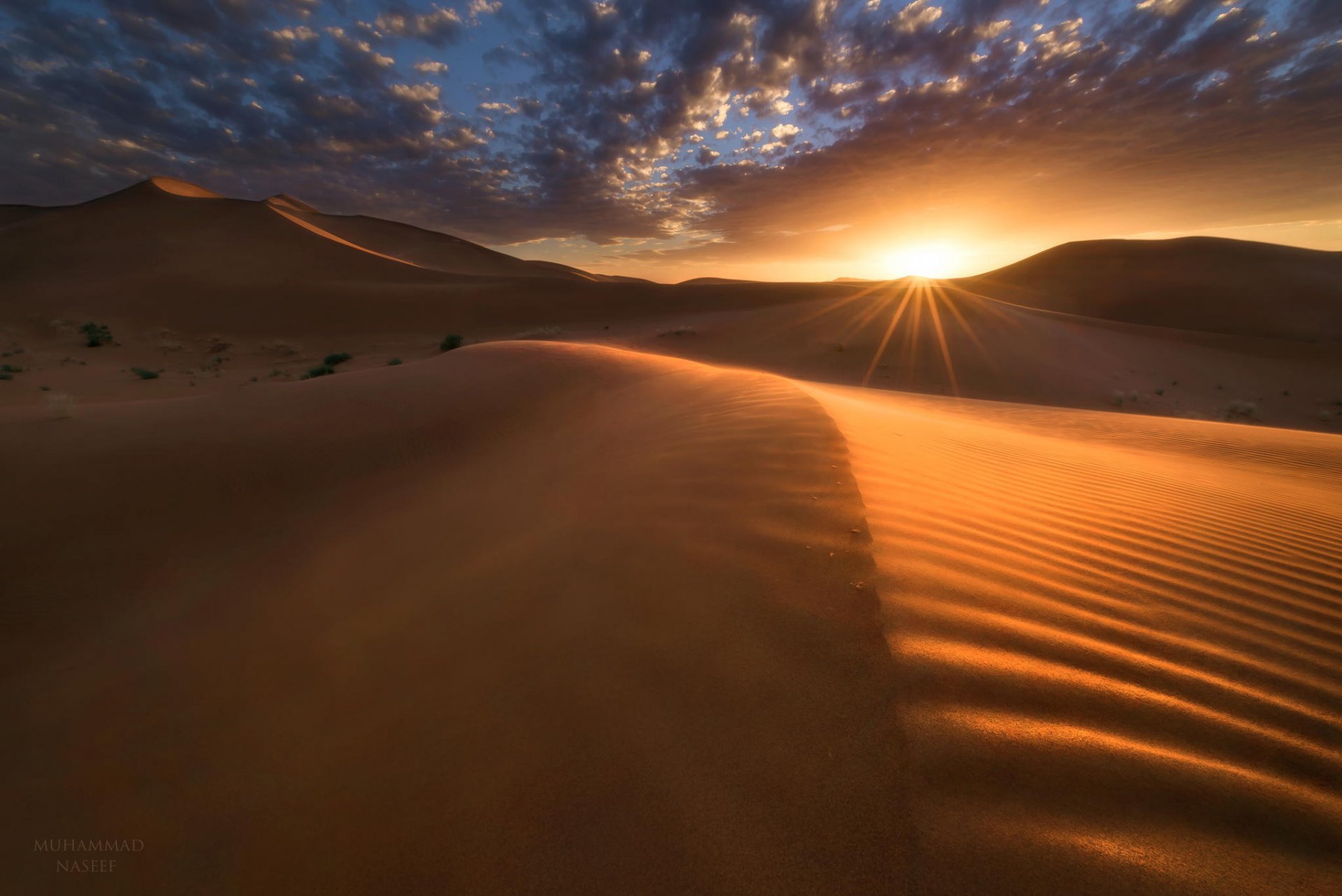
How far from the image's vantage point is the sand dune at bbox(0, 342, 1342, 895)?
150 centimetres

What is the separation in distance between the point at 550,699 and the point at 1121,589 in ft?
9.49

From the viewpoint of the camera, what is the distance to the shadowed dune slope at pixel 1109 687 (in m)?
1.39

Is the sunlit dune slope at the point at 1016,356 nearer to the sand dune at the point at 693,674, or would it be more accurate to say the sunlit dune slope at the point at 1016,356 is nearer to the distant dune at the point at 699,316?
the distant dune at the point at 699,316

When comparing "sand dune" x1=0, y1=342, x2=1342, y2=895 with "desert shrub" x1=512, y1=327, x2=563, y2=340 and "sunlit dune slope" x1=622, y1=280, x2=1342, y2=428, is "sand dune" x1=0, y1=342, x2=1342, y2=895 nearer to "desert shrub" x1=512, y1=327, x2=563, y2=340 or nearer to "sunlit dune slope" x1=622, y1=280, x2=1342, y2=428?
"sunlit dune slope" x1=622, y1=280, x2=1342, y2=428

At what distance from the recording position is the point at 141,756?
2453 millimetres

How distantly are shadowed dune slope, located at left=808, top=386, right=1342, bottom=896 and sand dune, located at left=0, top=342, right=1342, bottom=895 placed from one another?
12 millimetres

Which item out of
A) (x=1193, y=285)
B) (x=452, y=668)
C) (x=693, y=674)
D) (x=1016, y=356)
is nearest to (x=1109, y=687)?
(x=693, y=674)

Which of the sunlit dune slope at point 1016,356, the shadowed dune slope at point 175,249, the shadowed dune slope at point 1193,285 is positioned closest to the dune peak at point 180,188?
the shadowed dune slope at point 175,249

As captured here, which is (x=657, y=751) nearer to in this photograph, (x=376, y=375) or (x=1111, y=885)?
(x=1111, y=885)

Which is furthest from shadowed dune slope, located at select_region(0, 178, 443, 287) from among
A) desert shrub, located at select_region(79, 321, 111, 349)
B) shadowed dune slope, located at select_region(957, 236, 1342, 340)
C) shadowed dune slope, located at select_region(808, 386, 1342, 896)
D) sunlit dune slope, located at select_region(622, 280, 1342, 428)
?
shadowed dune slope, located at select_region(957, 236, 1342, 340)

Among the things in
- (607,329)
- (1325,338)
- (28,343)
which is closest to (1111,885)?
(607,329)

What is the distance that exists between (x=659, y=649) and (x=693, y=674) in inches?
8.6

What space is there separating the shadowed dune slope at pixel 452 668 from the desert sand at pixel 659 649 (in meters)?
0.02

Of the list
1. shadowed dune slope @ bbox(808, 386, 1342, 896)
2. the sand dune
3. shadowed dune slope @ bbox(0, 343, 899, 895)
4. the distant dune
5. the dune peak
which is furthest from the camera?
the dune peak
